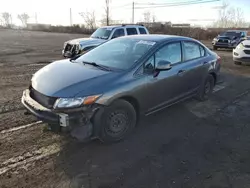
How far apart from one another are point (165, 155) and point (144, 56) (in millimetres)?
1643

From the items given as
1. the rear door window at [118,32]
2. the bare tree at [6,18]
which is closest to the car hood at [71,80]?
the rear door window at [118,32]

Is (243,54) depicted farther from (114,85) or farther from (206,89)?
(114,85)

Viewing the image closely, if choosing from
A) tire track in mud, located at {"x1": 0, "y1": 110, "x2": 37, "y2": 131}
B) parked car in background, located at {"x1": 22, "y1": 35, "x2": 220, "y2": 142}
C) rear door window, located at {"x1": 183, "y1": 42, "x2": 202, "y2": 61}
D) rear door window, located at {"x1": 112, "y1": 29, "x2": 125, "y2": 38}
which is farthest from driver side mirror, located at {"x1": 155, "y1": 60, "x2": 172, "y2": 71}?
rear door window, located at {"x1": 112, "y1": 29, "x2": 125, "y2": 38}

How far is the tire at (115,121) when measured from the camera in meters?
3.46

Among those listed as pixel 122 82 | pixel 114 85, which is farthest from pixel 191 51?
pixel 114 85

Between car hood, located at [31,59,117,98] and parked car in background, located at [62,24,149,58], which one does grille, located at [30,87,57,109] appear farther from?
parked car in background, located at [62,24,149,58]

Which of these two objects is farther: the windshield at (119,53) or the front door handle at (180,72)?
the front door handle at (180,72)

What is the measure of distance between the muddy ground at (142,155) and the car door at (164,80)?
0.46 metres

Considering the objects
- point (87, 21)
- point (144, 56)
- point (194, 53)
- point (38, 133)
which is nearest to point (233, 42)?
point (194, 53)

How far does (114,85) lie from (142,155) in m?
1.09

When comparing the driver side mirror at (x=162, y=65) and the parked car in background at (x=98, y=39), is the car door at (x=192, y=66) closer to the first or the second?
the driver side mirror at (x=162, y=65)

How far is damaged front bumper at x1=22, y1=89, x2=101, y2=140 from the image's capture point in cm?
320

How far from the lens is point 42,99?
3.47 meters

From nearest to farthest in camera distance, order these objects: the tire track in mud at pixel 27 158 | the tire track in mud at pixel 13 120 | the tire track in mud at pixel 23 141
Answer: the tire track in mud at pixel 27 158 → the tire track in mud at pixel 23 141 → the tire track in mud at pixel 13 120
